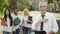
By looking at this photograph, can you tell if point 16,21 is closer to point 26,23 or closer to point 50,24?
point 26,23

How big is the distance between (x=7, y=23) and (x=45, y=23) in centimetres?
50

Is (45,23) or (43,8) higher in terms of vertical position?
(43,8)

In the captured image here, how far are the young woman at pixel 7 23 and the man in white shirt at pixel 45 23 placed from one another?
0.31 metres

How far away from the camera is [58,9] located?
2.80 metres

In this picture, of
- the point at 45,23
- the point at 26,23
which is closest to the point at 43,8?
the point at 45,23

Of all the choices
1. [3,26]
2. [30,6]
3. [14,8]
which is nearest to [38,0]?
[30,6]

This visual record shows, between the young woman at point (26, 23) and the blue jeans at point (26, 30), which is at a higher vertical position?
the young woman at point (26, 23)

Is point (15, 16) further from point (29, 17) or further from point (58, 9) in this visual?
point (58, 9)

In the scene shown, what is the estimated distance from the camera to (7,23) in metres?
2.84

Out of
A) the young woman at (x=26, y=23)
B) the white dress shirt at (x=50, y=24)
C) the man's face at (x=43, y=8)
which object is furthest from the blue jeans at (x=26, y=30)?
the man's face at (x=43, y=8)

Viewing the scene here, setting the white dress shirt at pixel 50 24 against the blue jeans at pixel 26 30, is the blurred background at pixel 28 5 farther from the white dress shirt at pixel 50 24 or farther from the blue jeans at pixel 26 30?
the blue jeans at pixel 26 30

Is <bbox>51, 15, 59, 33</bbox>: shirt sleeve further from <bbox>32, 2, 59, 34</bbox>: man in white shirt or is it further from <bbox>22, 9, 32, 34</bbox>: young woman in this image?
<bbox>22, 9, 32, 34</bbox>: young woman

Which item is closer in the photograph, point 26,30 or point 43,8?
point 43,8

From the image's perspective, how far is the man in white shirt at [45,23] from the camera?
9.02 ft
